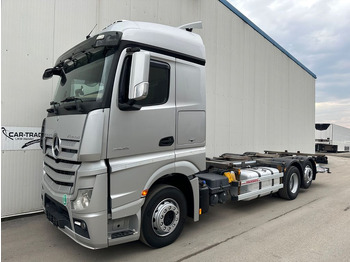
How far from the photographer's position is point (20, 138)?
498 cm

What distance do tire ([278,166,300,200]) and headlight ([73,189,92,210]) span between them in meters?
4.97

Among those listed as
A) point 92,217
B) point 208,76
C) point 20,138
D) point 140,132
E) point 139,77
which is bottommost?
point 92,217

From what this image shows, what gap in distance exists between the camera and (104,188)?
9.50ft

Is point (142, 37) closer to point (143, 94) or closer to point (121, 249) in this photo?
point (143, 94)

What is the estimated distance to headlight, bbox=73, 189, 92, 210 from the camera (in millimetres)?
2858

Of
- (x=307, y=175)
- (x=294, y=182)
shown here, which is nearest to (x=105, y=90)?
(x=294, y=182)

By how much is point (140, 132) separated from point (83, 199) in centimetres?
106

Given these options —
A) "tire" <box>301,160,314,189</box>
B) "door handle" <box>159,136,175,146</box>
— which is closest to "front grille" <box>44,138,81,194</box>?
"door handle" <box>159,136,175,146</box>

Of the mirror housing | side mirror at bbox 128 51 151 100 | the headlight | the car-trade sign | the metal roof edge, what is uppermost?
the metal roof edge

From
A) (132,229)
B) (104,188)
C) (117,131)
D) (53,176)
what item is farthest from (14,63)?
(132,229)

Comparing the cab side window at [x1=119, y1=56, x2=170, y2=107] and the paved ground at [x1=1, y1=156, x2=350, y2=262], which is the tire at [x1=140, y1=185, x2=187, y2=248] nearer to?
the paved ground at [x1=1, y1=156, x2=350, y2=262]

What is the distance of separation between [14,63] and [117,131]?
3.43 m

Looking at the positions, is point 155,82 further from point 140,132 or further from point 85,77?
point 85,77

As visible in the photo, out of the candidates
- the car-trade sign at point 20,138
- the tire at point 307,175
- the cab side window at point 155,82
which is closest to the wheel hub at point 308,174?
the tire at point 307,175
